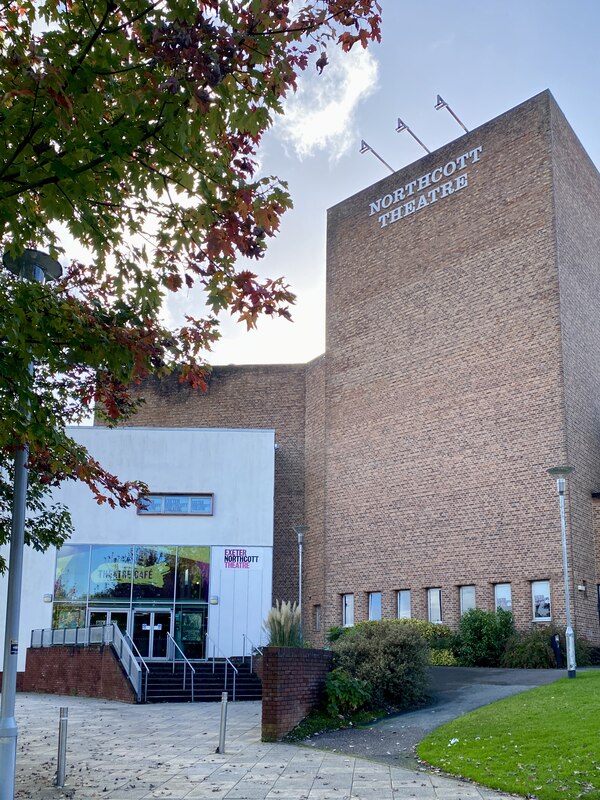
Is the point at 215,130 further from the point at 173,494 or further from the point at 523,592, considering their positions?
the point at 173,494

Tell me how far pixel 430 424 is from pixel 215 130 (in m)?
24.7

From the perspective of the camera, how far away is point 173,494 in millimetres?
33125

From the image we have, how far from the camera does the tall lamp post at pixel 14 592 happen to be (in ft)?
28.9

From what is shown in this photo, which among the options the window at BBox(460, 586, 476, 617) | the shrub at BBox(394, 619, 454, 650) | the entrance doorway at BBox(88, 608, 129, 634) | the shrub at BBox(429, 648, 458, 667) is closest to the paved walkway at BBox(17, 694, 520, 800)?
the shrub at BBox(429, 648, 458, 667)

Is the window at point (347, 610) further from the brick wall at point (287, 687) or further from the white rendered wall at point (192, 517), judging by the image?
the brick wall at point (287, 687)

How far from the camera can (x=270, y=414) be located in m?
38.8

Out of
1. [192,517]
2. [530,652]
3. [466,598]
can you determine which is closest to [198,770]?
[530,652]

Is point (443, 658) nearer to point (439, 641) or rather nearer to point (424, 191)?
point (439, 641)

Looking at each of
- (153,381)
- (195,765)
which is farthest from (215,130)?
(153,381)

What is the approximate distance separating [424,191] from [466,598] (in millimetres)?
14620

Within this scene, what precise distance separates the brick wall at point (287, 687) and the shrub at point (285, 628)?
81 cm

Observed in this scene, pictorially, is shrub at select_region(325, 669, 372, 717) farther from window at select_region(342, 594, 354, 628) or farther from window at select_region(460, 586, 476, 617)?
window at select_region(342, 594, 354, 628)

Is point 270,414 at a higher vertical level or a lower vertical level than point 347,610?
higher

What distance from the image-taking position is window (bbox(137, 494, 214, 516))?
32750mm
